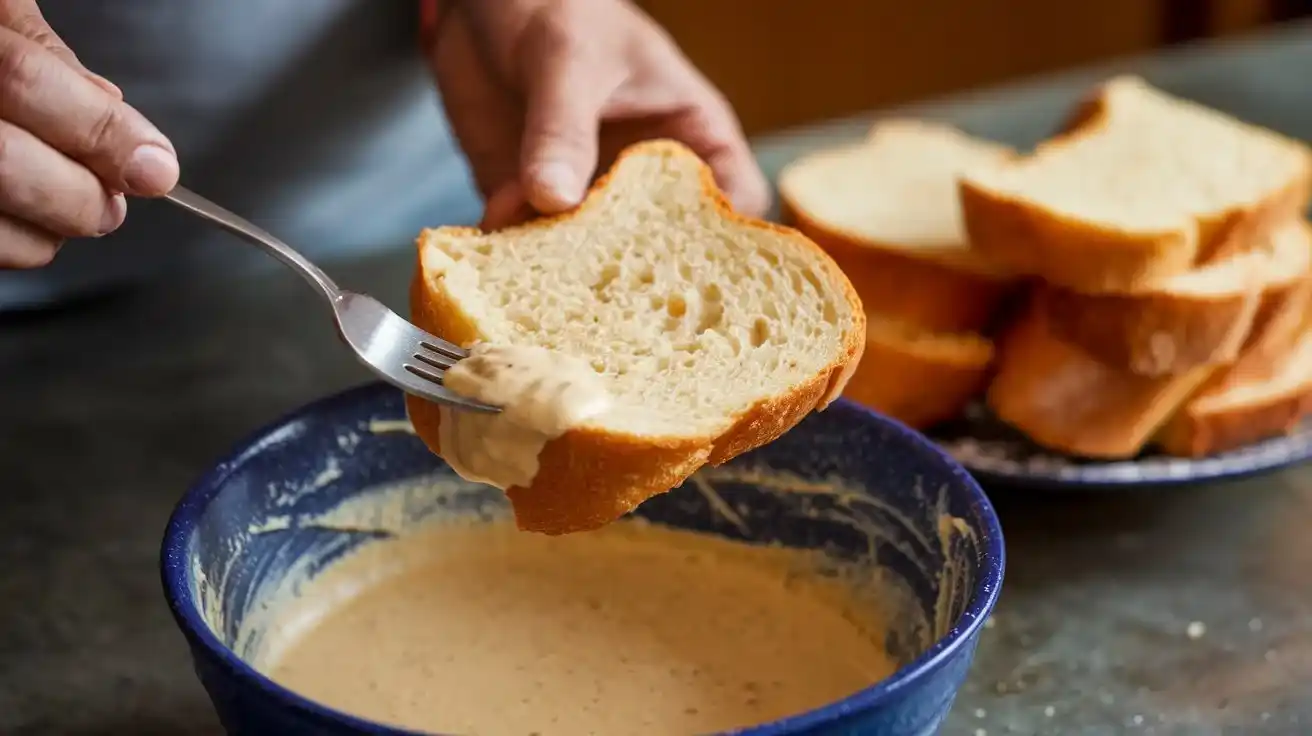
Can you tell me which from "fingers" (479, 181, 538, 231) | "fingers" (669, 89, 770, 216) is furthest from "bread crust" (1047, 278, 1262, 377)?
"fingers" (479, 181, 538, 231)

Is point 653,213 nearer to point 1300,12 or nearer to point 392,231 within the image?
point 392,231

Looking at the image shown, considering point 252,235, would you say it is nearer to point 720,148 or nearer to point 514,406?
point 514,406

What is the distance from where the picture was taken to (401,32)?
1675 mm

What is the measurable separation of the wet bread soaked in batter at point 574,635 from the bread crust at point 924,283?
40 centimetres

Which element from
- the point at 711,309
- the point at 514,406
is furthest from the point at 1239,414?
the point at 514,406

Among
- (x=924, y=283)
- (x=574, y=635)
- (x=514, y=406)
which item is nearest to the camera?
(x=514, y=406)

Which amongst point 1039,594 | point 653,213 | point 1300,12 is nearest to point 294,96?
point 653,213

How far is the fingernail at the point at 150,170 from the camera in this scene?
900 millimetres

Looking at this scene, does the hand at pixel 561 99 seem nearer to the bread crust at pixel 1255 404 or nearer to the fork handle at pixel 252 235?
the fork handle at pixel 252 235

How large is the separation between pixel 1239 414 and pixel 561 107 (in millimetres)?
692

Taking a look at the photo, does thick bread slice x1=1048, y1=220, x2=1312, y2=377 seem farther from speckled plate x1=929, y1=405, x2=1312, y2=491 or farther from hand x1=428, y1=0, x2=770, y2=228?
hand x1=428, y1=0, x2=770, y2=228

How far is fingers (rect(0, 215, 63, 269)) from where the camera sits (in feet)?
3.10

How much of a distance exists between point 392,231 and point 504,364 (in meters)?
1.02

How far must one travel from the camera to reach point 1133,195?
57.6 inches
